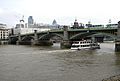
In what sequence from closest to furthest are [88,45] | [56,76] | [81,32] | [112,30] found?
[56,76]
[112,30]
[88,45]
[81,32]

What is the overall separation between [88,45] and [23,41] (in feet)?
207

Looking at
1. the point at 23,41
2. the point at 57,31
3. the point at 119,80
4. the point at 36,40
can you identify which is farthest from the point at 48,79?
the point at 23,41

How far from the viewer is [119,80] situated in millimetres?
Result: 24656

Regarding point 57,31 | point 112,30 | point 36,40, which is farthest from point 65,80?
point 36,40

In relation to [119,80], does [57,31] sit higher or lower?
higher

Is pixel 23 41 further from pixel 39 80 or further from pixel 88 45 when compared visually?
pixel 39 80

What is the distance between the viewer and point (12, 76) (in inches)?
1252

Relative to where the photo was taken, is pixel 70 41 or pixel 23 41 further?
pixel 23 41

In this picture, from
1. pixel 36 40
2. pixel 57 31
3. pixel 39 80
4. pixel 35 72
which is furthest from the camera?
pixel 36 40

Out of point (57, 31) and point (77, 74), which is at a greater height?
point (57, 31)

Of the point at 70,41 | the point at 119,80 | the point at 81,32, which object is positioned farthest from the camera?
the point at 70,41

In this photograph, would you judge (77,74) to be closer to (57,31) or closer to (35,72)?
(35,72)

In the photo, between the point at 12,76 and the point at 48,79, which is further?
the point at 12,76

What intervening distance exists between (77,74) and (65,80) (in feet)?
13.8
